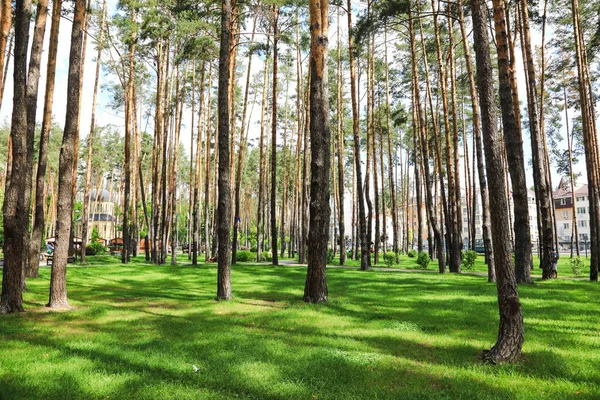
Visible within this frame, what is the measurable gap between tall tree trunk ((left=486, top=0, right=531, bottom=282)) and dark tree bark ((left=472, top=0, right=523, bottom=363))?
1.03m

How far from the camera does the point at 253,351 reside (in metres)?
4.94

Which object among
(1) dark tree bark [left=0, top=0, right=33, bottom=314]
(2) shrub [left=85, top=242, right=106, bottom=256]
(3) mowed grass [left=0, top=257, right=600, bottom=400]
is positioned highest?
(1) dark tree bark [left=0, top=0, right=33, bottom=314]

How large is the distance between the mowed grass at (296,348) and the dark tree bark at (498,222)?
10.3 inches

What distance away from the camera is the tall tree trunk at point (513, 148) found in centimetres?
624

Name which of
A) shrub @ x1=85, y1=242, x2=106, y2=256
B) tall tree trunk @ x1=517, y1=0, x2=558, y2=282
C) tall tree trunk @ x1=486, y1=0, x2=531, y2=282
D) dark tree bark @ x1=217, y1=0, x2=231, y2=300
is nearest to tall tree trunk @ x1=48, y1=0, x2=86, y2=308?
dark tree bark @ x1=217, y1=0, x2=231, y2=300

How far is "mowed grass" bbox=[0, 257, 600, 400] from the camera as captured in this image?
12.2 feet

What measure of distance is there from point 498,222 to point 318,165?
16.0 feet

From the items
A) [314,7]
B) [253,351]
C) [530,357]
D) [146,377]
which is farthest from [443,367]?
[314,7]

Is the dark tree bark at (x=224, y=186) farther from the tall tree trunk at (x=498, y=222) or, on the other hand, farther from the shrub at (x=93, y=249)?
the shrub at (x=93, y=249)

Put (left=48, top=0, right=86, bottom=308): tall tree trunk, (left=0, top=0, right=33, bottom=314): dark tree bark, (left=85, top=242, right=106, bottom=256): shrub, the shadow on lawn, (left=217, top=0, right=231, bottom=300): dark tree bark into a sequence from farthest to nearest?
Result: 1. (left=85, top=242, right=106, bottom=256): shrub
2. (left=217, top=0, right=231, bottom=300): dark tree bark
3. (left=48, top=0, right=86, bottom=308): tall tree trunk
4. (left=0, top=0, right=33, bottom=314): dark tree bark
5. the shadow on lawn

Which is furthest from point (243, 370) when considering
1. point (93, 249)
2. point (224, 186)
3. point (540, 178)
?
point (93, 249)

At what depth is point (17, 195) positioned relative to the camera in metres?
7.74

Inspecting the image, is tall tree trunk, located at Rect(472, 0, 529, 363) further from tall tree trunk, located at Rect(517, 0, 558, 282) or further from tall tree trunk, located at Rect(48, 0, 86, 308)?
tall tree trunk, located at Rect(517, 0, 558, 282)

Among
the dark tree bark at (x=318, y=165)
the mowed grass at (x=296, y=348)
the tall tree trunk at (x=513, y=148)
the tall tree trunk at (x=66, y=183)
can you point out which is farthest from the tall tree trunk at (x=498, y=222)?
the tall tree trunk at (x=66, y=183)
